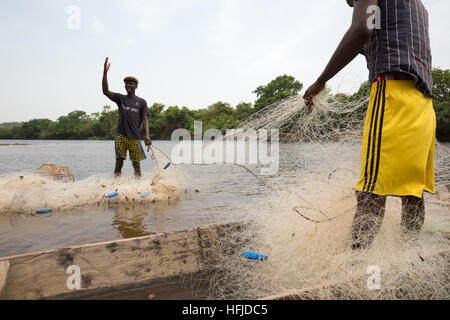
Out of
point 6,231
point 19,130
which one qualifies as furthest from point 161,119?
point 6,231

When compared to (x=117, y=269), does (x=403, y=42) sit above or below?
above

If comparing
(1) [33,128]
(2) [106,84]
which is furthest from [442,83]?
(1) [33,128]

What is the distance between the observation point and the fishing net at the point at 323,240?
170 centimetres

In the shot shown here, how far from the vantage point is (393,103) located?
68.5 inches

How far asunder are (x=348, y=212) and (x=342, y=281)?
765mm

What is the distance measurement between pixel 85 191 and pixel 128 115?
1.67m

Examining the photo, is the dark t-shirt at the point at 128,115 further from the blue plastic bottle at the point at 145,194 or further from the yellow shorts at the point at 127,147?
the blue plastic bottle at the point at 145,194

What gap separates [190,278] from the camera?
7.93 feet

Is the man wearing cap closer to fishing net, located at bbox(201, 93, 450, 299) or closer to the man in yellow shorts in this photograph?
fishing net, located at bbox(201, 93, 450, 299)

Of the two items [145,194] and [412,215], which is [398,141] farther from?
[145,194]

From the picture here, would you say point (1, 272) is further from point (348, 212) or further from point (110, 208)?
point (110, 208)

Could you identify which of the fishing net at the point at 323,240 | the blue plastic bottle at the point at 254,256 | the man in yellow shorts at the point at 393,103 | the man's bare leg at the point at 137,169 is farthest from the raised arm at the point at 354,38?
the man's bare leg at the point at 137,169

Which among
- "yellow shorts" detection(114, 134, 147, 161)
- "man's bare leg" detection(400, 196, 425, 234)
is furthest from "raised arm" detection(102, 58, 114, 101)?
"man's bare leg" detection(400, 196, 425, 234)

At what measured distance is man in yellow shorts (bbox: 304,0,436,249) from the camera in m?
1.70
